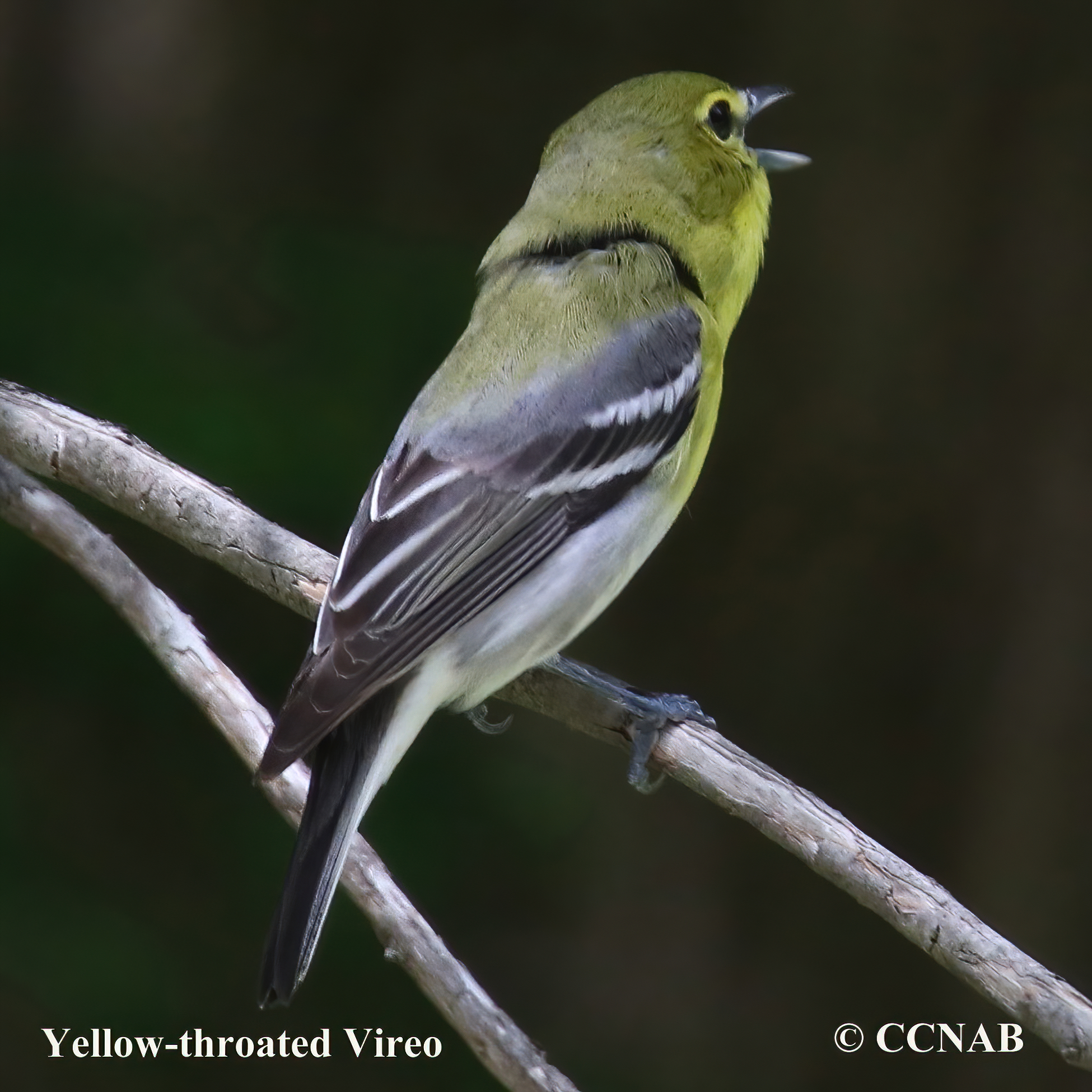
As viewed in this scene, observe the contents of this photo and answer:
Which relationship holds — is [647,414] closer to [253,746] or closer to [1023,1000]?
[253,746]

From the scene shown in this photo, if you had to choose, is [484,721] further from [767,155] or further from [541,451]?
[767,155]

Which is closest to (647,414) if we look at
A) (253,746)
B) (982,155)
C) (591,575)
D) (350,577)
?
(591,575)

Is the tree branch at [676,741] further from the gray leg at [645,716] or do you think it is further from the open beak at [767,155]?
the open beak at [767,155]

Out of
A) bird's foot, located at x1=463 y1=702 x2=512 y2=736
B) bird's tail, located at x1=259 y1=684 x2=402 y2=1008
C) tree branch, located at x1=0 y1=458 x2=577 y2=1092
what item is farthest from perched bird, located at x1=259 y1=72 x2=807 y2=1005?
bird's foot, located at x1=463 y1=702 x2=512 y2=736

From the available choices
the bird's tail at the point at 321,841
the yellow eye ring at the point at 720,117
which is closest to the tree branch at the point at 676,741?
the bird's tail at the point at 321,841

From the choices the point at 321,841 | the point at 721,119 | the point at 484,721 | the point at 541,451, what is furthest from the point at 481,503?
the point at 721,119

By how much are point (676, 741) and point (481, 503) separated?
57 centimetres

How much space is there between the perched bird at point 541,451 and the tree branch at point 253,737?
140 millimetres

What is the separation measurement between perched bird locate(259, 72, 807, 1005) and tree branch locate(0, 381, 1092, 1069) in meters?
0.15

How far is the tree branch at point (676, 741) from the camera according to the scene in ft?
6.85

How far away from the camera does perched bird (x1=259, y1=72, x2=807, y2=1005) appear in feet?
8.01

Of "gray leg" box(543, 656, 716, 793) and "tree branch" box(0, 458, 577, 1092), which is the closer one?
"tree branch" box(0, 458, 577, 1092)

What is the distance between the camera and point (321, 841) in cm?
234

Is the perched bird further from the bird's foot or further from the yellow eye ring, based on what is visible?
the bird's foot
